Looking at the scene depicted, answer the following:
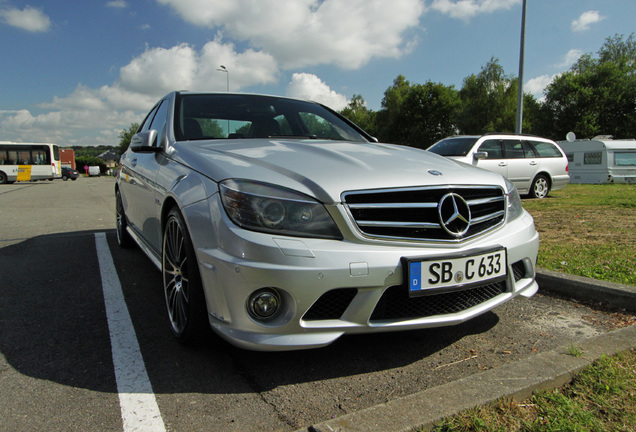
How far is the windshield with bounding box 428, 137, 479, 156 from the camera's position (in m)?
10.8

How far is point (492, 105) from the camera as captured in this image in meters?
47.7

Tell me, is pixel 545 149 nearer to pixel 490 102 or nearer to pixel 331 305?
pixel 331 305

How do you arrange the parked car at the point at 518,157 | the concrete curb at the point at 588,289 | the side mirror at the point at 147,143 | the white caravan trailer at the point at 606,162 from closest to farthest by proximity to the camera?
the concrete curb at the point at 588,289 < the side mirror at the point at 147,143 < the parked car at the point at 518,157 < the white caravan trailer at the point at 606,162

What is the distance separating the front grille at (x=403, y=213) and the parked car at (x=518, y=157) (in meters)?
8.72

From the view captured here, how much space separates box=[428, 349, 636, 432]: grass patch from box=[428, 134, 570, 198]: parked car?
8.98 m

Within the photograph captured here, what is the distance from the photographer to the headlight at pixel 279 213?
2018mm

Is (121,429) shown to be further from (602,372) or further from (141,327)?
(602,372)

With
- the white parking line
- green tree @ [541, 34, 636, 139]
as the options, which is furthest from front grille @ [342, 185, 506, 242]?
green tree @ [541, 34, 636, 139]

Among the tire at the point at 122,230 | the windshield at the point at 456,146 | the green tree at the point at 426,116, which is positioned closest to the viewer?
the tire at the point at 122,230

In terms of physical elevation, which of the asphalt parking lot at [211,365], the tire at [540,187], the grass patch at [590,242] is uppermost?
the tire at [540,187]

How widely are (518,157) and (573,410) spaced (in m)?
10.9

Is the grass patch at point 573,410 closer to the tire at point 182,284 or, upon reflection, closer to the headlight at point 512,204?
the headlight at point 512,204

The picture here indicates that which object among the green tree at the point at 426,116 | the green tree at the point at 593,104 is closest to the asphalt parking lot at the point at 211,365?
the green tree at the point at 593,104

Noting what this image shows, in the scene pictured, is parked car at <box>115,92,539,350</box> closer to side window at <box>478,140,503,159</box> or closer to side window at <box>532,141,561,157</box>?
side window at <box>478,140,503,159</box>
